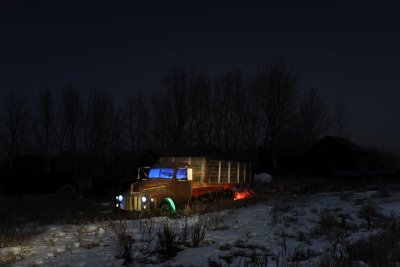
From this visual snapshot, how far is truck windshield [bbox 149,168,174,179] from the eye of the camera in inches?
689

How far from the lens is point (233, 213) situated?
14180mm

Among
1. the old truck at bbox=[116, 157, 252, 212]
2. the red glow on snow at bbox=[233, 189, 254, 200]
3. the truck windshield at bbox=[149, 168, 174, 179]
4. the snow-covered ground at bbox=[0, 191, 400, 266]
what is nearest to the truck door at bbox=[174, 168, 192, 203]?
the old truck at bbox=[116, 157, 252, 212]

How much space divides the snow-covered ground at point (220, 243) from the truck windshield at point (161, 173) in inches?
180

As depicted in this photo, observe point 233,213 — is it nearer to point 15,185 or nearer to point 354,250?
point 354,250

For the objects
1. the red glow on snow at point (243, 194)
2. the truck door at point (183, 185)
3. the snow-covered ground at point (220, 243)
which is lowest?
the red glow on snow at point (243, 194)

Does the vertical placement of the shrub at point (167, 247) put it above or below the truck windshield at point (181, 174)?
below

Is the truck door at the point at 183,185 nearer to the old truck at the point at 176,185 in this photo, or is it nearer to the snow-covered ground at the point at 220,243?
the old truck at the point at 176,185

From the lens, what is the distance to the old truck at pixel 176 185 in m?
16.5

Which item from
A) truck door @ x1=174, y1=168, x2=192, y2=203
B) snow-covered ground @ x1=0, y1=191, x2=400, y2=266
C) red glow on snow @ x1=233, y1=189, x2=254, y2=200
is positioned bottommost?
red glow on snow @ x1=233, y1=189, x2=254, y2=200

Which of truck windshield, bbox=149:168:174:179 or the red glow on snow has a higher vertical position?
truck windshield, bbox=149:168:174:179

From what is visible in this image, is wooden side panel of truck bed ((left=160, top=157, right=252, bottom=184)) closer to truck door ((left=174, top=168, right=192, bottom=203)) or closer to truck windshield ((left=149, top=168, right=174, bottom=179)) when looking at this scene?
truck door ((left=174, top=168, right=192, bottom=203))

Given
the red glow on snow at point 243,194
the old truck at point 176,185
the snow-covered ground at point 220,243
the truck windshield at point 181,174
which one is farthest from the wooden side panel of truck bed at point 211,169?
the snow-covered ground at point 220,243

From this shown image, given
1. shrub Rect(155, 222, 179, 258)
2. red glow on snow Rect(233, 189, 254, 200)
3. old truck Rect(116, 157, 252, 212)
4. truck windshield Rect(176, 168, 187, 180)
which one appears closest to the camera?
shrub Rect(155, 222, 179, 258)

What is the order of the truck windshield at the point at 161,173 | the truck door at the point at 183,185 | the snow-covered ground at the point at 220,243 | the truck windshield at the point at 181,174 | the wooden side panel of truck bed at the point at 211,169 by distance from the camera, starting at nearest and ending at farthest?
the snow-covered ground at the point at 220,243
the truck door at the point at 183,185
the truck windshield at the point at 181,174
the truck windshield at the point at 161,173
the wooden side panel of truck bed at the point at 211,169
